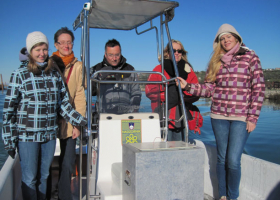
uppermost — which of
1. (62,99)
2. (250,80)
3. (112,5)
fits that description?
(112,5)

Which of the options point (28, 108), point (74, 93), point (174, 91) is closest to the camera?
point (28, 108)

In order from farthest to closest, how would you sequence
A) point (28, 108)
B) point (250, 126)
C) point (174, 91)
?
point (174, 91), point (250, 126), point (28, 108)

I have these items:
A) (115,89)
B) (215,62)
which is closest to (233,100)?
(215,62)

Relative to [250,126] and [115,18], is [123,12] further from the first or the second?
[250,126]

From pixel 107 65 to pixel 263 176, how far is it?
1912mm

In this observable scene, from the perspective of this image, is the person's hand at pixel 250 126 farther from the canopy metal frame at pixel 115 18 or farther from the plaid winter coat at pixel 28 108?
the plaid winter coat at pixel 28 108

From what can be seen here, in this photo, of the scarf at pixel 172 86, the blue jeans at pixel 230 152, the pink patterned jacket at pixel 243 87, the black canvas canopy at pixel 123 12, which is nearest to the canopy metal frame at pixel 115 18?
the black canvas canopy at pixel 123 12

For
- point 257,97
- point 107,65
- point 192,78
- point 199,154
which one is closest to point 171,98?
point 192,78

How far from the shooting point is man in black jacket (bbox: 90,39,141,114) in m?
2.75

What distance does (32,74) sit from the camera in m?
2.08

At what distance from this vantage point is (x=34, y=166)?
6.98 ft

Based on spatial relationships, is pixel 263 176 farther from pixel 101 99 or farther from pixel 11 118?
pixel 11 118

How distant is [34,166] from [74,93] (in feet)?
2.63

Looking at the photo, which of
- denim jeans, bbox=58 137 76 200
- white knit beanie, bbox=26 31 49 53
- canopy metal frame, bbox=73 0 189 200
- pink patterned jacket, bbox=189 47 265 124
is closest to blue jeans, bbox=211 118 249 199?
pink patterned jacket, bbox=189 47 265 124
